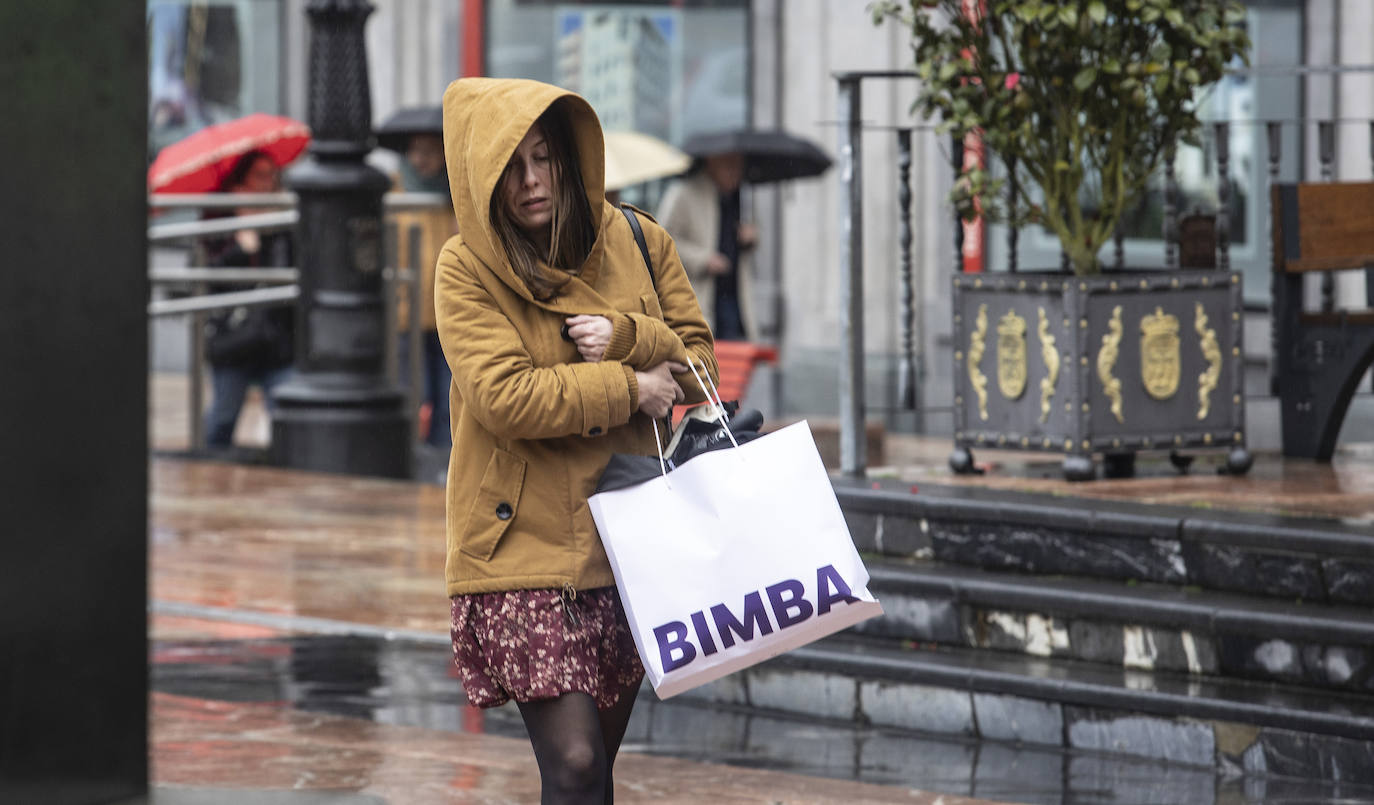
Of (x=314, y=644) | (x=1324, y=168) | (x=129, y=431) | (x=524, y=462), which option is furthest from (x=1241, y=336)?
(x=129, y=431)

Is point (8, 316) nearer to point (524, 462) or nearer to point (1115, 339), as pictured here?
point (524, 462)

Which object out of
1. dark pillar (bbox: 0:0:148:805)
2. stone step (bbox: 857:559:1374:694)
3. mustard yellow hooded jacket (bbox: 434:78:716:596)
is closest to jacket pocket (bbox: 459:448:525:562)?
mustard yellow hooded jacket (bbox: 434:78:716:596)

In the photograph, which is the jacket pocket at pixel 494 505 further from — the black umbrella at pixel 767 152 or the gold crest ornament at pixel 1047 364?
the black umbrella at pixel 767 152

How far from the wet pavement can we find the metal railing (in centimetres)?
309

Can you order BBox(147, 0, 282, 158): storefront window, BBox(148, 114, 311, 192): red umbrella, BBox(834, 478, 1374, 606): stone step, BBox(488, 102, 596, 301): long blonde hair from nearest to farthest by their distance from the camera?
BBox(488, 102, 596, 301): long blonde hair → BBox(834, 478, 1374, 606): stone step → BBox(148, 114, 311, 192): red umbrella → BBox(147, 0, 282, 158): storefront window

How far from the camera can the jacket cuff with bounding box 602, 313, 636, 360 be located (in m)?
3.59

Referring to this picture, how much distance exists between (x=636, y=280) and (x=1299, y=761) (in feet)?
7.90

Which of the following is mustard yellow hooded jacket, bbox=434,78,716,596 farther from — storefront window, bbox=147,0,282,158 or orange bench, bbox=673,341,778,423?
storefront window, bbox=147,0,282,158

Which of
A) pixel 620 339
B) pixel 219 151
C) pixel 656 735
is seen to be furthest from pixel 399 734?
pixel 219 151

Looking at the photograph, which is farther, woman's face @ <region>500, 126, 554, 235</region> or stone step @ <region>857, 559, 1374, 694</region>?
stone step @ <region>857, 559, 1374, 694</region>

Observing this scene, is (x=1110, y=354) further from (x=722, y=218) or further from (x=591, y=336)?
(x=722, y=218)

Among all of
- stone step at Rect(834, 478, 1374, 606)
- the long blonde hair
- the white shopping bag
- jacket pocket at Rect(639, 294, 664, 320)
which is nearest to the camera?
the white shopping bag

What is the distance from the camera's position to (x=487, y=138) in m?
3.50

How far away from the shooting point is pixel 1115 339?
21.6 ft
